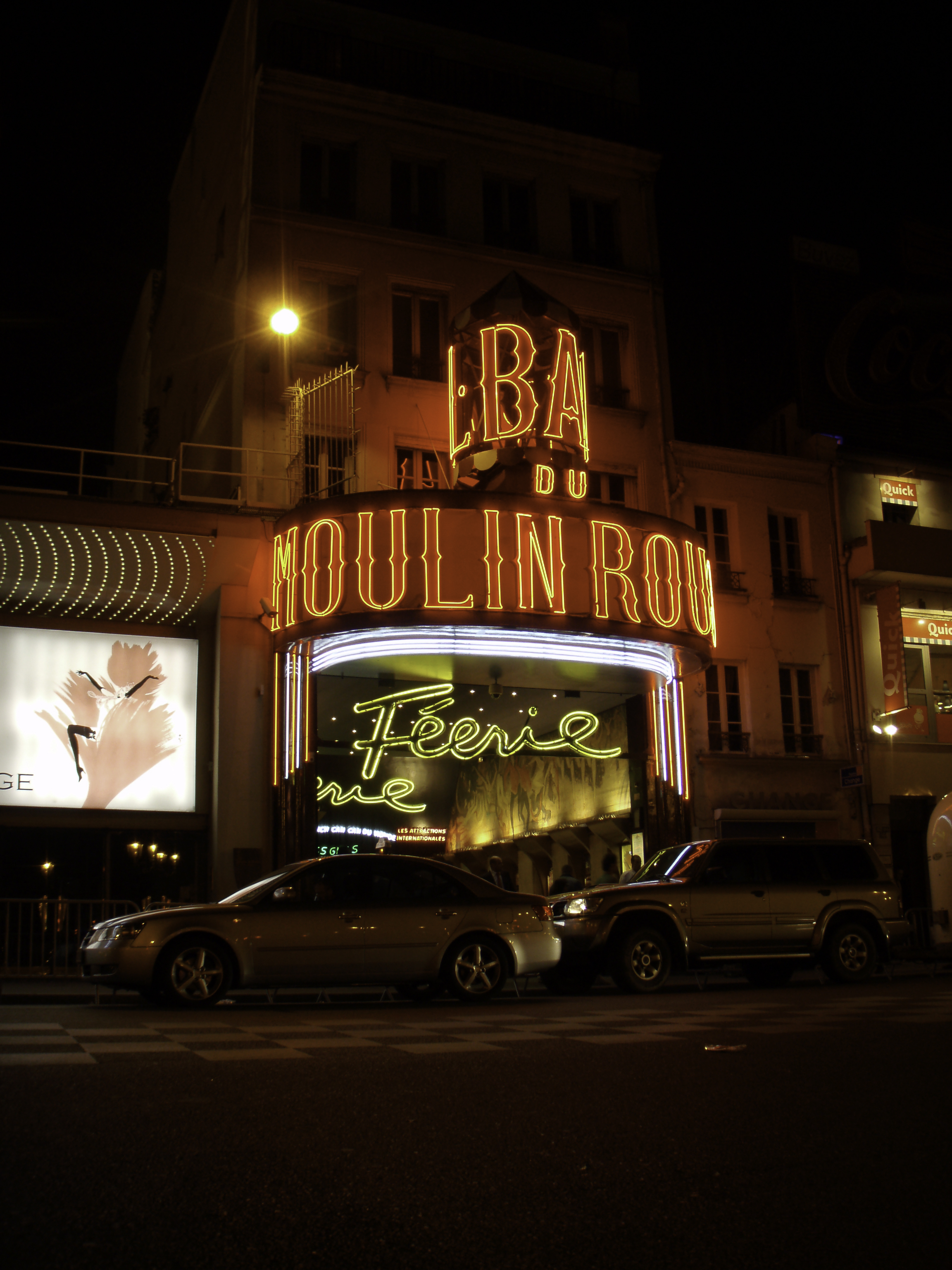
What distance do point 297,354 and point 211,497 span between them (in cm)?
296

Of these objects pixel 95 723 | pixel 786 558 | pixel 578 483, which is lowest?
pixel 95 723

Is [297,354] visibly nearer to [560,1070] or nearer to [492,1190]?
[560,1070]

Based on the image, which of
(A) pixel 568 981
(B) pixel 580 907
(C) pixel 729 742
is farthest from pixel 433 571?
Answer: (C) pixel 729 742

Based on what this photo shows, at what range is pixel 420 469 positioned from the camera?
22234 millimetres

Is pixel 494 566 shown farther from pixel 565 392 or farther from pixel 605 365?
pixel 605 365

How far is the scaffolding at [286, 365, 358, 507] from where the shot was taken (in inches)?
831

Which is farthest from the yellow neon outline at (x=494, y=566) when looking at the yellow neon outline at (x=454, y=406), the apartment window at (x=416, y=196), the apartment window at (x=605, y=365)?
the apartment window at (x=416, y=196)

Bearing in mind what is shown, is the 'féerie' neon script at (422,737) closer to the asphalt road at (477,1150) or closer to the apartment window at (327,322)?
the apartment window at (327,322)

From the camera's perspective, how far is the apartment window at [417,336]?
2278cm

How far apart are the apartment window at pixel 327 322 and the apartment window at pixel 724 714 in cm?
910

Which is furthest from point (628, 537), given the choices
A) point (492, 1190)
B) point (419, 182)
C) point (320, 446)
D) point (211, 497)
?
point (492, 1190)

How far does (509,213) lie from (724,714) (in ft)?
35.8

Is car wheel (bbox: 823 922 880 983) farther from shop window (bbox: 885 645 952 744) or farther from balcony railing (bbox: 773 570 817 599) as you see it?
balcony railing (bbox: 773 570 817 599)

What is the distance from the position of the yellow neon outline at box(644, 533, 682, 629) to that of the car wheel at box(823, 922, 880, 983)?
5.64 m
